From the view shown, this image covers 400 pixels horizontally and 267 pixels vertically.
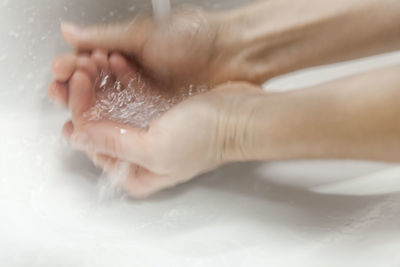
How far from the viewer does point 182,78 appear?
25.4 inches

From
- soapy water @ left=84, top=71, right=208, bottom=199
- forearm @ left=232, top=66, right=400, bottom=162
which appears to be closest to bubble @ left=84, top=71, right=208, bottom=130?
soapy water @ left=84, top=71, right=208, bottom=199

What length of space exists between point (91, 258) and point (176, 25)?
0.30 m

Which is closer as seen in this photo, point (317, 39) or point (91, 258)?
point (91, 258)

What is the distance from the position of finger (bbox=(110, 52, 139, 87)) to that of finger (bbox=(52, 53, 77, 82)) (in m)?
0.05

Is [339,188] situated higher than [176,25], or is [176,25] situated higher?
[176,25]

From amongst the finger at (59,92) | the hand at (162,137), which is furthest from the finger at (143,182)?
the finger at (59,92)

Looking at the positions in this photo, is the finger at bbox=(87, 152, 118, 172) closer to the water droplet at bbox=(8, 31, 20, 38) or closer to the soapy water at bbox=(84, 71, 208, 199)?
the soapy water at bbox=(84, 71, 208, 199)

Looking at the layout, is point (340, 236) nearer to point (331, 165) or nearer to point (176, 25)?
point (331, 165)

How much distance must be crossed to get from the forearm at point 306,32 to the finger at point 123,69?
12cm

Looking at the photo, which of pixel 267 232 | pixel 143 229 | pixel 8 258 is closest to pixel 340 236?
pixel 267 232

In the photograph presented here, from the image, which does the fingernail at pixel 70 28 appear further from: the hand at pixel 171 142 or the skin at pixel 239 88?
the hand at pixel 171 142

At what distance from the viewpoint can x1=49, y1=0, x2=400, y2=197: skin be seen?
0.47 meters

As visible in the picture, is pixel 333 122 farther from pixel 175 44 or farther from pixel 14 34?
pixel 14 34

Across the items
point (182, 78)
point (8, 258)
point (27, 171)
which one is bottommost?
point (8, 258)
